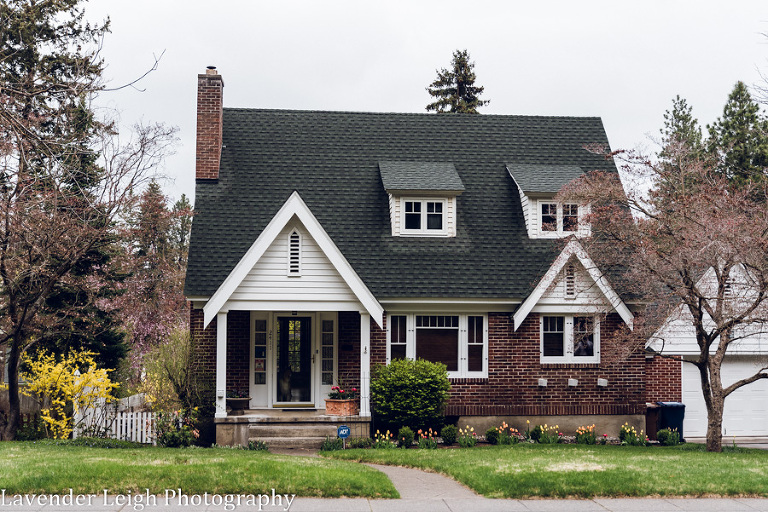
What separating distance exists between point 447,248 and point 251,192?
5.23 m

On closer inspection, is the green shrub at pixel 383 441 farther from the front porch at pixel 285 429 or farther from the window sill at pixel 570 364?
the window sill at pixel 570 364

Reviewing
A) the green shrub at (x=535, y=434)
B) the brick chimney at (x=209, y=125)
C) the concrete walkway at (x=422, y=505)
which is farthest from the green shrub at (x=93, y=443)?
the green shrub at (x=535, y=434)

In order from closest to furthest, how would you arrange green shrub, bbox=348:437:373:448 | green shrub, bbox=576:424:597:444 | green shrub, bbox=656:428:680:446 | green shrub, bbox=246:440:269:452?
1. green shrub, bbox=246:440:269:452
2. green shrub, bbox=348:437:373:448
3. green shrub, bbox=576:424:597:444
4. green shrub, bbox=656:428:680:446

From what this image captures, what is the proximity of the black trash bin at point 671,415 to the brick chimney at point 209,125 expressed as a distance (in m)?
13.0

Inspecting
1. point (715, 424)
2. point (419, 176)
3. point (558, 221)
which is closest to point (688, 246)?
point (715, 424)

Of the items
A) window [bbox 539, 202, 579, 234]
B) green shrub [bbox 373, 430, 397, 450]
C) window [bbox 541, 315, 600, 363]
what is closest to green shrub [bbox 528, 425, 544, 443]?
window [bbox 541, 315, 600, 363]

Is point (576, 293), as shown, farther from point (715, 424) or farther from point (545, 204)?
point (715, 424)

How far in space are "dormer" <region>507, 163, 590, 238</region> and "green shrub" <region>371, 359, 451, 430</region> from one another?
488cm

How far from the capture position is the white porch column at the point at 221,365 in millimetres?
17656

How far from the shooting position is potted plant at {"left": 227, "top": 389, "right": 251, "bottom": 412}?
18469 millimetres

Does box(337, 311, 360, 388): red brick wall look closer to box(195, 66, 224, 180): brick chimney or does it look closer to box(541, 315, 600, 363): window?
box(541, 315, 600, 363): window

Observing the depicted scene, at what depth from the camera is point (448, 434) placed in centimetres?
1817

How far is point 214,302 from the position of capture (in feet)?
57.7

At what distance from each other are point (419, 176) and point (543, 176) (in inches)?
130
